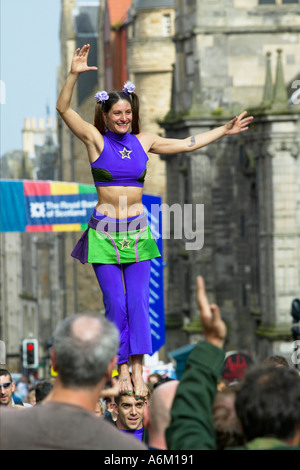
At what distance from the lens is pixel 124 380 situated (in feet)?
29.4

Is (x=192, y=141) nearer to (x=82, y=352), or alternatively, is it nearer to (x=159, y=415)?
(x=159, y=415)

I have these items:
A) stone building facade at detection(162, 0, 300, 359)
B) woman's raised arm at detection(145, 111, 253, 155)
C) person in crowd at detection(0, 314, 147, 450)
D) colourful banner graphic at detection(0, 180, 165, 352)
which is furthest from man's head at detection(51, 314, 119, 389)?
stone building facade at detection(162, 0, 300, 359)

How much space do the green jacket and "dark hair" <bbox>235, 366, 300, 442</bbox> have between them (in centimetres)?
11

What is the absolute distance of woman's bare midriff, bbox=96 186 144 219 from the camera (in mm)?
8961

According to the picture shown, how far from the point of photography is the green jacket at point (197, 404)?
539 cm

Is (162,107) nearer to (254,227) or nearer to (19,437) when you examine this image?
(254,227)

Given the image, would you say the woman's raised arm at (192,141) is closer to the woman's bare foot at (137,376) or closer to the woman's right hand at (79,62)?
the woman's right hand at (79,62)

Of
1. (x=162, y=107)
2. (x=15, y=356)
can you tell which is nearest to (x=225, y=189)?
(x=162, y=107)

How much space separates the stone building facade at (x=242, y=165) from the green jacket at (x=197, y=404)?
3252 cm

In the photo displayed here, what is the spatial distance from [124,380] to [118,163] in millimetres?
1451

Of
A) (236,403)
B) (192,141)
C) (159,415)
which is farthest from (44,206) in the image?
(236,403)

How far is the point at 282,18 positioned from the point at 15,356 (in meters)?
47.0

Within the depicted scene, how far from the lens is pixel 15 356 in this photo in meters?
84.6

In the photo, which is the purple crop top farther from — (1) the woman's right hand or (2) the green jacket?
(2) the green jacket
